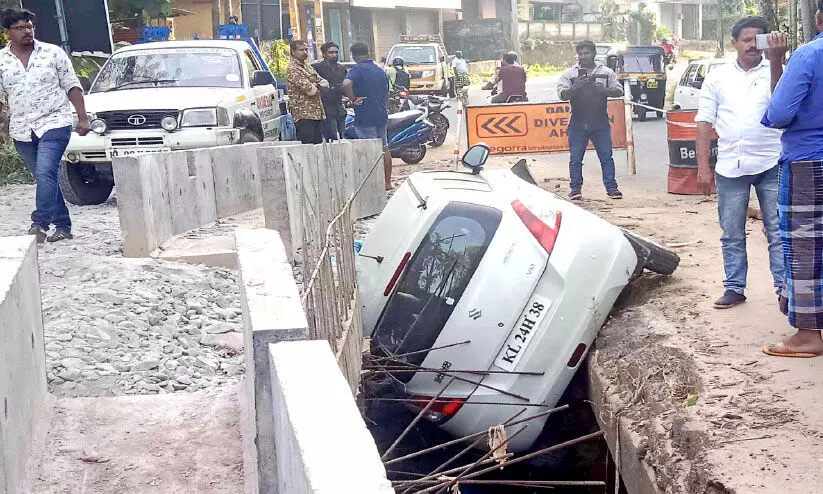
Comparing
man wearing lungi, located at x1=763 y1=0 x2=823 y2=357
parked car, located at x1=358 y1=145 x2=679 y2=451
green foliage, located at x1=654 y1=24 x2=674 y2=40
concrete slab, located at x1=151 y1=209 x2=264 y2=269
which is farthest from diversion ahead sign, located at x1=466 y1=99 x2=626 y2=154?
green foliage, located at x1=654 y1=24 x2=674 y2=40

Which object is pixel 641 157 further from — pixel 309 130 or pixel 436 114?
pixel 309 130

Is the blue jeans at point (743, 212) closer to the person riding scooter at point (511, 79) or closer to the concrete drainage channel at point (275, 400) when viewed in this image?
the concrete drainage channel at point (275, 400)

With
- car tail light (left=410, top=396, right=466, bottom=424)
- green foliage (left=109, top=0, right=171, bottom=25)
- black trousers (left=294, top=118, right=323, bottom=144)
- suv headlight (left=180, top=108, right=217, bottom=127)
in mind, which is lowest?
car tail light (left=410, top=396, right=466, bottom=424)

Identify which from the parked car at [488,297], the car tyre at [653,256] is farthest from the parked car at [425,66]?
the parked car at [488,297]

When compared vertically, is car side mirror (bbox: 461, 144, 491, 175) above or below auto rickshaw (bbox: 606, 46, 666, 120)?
above

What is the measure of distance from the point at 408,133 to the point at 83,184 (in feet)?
19.7

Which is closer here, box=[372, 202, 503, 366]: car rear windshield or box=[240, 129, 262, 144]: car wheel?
box=[372, 202, 503, 366]: car rear windshield

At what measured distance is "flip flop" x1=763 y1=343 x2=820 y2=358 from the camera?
17.1 ft

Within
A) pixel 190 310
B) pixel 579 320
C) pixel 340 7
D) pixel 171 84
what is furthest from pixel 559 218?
pixel 340 7

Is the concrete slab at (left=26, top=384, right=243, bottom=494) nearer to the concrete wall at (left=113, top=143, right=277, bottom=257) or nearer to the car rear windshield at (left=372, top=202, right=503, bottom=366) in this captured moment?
the car rear windshield at (left=372, top=202, right=503, bottom=366)

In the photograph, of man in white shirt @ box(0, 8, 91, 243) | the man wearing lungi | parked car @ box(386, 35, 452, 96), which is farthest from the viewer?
parked car @ box(386, 35, 452, 96)

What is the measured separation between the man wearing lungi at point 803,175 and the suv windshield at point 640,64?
22748 millimetres

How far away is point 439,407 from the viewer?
5.81 metres

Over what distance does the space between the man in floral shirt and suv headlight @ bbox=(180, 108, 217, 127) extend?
1.29m
